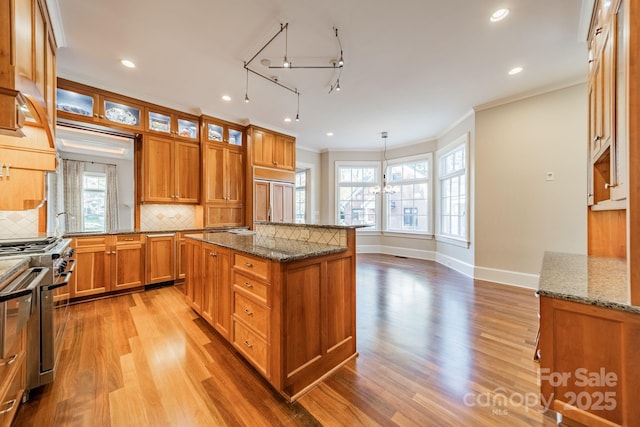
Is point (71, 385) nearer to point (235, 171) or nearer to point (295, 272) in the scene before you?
point (295, 272)

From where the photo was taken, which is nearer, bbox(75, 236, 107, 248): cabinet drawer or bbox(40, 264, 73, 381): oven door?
bbox(40, 264, 73, 381): oven door

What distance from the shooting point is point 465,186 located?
4.55 metres

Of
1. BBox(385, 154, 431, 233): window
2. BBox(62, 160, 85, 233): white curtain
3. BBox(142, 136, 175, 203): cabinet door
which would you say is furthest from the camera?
BBox(385, 154, 431, 233): window

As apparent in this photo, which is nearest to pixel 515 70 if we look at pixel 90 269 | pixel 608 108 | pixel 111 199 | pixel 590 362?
pixel 608 108

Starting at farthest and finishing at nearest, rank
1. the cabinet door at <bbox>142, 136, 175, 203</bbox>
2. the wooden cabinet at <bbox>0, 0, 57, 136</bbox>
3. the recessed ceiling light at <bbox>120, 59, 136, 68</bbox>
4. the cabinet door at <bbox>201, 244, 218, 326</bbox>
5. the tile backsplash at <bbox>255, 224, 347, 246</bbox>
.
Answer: the cabinet door at <bbox>142, 136, 175, 203</bbox> → the recessed ceiling light at <bbox>120, 59, 136, 68</bbox> → the cabinet door at <bbox>201, 244, 218, 326</bbox> → the tile backsplash at <bbox>255, 224, 347, 246</bbox> → the wooden cabinet at <bbox>0, 0, 57, 136</bbox>

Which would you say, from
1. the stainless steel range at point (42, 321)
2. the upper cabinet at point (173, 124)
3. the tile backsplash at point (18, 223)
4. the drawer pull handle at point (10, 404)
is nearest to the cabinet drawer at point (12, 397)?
the drawer pull handle at point (10, 404)

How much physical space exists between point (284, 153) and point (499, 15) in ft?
12.8

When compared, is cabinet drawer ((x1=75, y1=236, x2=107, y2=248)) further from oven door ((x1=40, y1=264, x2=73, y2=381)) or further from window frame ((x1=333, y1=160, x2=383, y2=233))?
window frame ((x1=333, y1=160, x2=383, y2=233))

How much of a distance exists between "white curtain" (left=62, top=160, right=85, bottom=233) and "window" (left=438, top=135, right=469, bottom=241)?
794cm

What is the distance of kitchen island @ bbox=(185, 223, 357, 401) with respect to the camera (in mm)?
1542

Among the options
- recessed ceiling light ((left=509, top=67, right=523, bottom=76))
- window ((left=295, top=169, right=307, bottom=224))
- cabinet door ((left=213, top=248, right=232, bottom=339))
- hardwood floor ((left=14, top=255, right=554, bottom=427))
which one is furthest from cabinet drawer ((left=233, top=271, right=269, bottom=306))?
window ((left=295, top=169, right=307, bottom=224))

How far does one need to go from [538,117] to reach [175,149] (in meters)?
5.57

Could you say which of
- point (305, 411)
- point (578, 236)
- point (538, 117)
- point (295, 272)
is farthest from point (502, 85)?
point (305, 411)

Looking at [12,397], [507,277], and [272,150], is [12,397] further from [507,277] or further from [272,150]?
[507,277]
